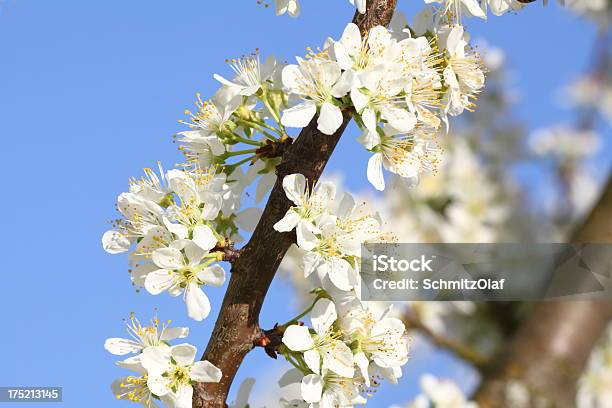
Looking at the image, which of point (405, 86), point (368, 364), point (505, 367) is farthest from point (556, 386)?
point (405, 86)

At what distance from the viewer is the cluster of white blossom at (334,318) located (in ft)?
4.44

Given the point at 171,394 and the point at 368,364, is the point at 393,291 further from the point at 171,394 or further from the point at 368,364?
the point at 171,394

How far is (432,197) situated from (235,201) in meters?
2.99

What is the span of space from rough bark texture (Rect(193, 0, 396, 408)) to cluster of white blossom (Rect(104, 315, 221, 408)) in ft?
0.10

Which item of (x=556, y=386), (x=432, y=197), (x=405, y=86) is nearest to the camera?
(x=405, y=86)

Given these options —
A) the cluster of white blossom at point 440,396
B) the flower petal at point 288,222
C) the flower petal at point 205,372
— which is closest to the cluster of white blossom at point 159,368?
the flower petal at point 205,372

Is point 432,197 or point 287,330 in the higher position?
point 432,197

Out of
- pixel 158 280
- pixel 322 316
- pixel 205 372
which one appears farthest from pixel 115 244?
pixel 322 316

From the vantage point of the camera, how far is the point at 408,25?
1.52 m

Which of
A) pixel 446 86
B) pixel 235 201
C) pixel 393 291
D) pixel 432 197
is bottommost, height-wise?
pixel 393 291

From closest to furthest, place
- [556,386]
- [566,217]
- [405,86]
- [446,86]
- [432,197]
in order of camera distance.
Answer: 1. [405,86]
2. [446,86]
3. [556,386]
4. [566,217]
5. [432,197]

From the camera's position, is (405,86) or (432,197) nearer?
(405,86)

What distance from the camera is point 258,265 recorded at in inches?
54.0

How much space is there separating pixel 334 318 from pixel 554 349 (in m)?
1.76
